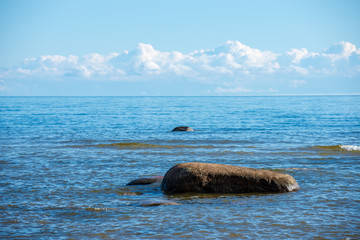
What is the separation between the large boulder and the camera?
10719mm

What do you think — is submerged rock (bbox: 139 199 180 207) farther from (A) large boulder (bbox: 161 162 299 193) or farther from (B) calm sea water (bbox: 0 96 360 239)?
(A) large boulder (bbox: 161 162 299 193)

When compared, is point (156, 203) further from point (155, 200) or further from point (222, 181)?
point (222, 181)

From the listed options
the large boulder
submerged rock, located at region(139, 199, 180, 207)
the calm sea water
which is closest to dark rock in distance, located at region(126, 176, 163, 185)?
the calm sea water

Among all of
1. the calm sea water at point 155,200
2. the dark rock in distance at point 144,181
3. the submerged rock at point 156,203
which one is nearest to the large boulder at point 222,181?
the calm sea water at point 155,200

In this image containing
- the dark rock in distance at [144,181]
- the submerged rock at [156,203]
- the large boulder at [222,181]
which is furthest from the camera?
the dark rock in distance at [144,181]

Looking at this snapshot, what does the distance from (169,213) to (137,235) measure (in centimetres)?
150

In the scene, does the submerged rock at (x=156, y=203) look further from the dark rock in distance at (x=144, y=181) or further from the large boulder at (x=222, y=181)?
the dark rock in distance at (x=144, y=181)

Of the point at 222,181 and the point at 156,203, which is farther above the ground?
the point at 222,181

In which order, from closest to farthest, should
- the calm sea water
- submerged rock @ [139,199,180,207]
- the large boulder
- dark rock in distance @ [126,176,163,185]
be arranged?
the calm sea water → submerged rock @ [139,199,180,207] → the large boulder → dark rock in distance @ [126,176,163,185]

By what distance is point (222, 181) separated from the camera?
10.7 metres

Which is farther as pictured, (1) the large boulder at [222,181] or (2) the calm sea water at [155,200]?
(1) the large boulder at [222,181]

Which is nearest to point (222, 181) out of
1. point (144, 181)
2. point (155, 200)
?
point (155, 200)

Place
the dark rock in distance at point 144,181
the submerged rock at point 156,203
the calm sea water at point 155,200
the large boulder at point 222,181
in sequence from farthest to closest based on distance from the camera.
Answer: the dark rock in distance at point 144,181 < the large boulder at point 222,181 < the submerged rock at point 156,203 < the calm sea water at point 155,200

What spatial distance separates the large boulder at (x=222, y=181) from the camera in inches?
422
